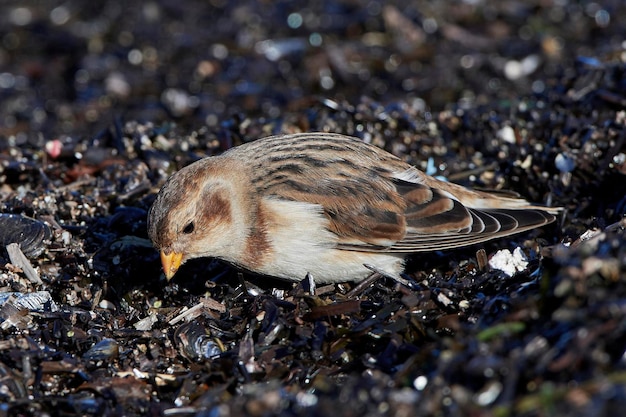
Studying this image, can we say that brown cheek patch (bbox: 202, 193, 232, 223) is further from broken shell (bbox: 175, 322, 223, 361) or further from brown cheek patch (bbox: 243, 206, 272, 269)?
broken shell (bbox: 175, 322, 223, 361)

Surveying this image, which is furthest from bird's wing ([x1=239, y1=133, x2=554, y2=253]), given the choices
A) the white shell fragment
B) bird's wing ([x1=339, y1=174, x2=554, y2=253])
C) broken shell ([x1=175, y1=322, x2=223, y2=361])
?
broken shell ([x1=175, y1=322, x2=223, y2=361])

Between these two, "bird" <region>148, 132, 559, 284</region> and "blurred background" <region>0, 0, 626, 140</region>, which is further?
"blurred background" <region>0, 0, 626, 140</region>

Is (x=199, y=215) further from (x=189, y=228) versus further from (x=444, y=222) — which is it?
(x=444, y=222)

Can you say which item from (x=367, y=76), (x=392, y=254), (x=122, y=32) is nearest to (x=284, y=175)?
(x=392, y=254)

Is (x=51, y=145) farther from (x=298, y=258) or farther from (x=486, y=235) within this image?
(x=486, y=235)

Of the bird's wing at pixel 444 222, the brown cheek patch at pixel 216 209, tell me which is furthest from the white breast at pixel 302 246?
the brown cheek patch at pixel 216 209

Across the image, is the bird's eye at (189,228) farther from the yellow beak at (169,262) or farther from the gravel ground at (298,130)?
the gravel ground at (298,130)

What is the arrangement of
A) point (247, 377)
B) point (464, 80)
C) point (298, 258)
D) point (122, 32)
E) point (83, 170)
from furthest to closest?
point (122, 32), point (464, 80), point (83, 170), point (298, 258), point (247, 377)

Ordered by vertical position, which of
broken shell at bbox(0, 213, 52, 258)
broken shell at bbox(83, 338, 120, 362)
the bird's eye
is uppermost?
the bird's eye
